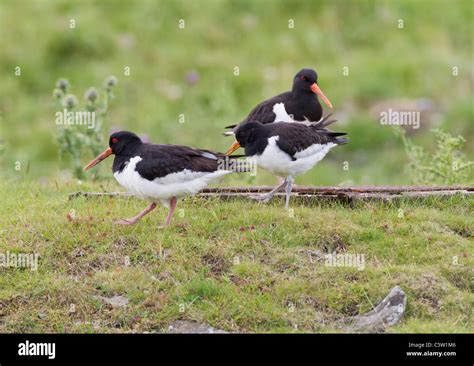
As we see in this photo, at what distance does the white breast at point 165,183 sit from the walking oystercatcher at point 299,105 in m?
1.79

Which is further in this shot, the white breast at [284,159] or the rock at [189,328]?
the white breast at [284,159]

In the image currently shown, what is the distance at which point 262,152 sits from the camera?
906 cm

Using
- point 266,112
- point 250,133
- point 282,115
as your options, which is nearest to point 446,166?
point 282,115

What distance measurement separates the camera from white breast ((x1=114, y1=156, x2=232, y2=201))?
8.53 metres

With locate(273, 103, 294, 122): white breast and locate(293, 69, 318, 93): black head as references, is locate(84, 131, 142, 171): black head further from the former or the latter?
locate(293, 69, 318, 93): black head

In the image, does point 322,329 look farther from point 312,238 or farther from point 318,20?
point 318,20

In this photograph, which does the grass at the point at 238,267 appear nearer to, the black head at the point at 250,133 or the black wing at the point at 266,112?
the black head at the point at 250,133

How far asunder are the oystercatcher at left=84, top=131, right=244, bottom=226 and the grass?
14.2 inches

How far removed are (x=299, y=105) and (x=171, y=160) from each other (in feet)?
7.68

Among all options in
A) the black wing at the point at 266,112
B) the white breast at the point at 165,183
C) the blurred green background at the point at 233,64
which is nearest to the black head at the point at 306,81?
the black wing at the point at 266,112

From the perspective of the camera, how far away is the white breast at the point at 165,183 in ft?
28.0

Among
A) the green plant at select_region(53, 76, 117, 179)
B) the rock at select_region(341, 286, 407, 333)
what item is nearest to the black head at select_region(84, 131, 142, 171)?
the green plant at select_region(53, 76, 117, 179)

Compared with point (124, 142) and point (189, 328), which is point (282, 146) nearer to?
point (124, 142)

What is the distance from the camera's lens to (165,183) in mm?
8547
